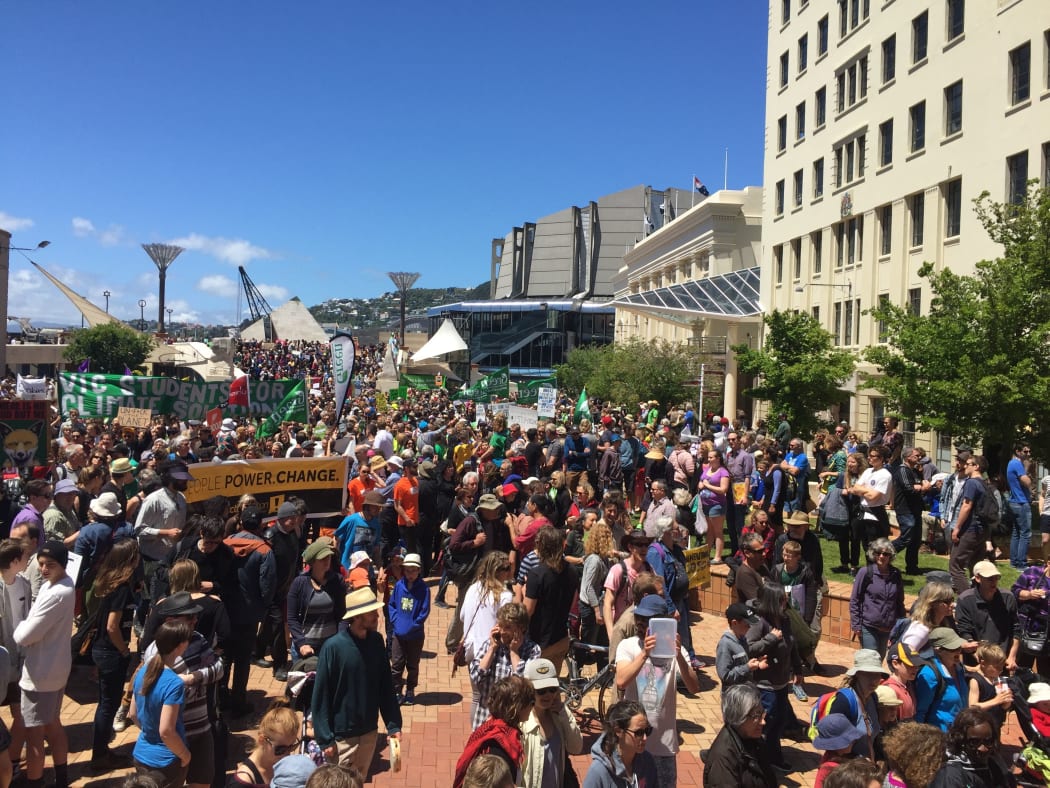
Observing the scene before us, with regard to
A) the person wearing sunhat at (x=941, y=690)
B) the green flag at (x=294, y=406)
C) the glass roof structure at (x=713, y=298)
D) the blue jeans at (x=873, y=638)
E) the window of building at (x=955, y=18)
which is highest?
the window of building at (x=955, y=18)

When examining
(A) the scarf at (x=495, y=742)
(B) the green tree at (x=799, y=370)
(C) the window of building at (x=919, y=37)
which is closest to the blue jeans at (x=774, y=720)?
(A) the scarf at (x=495, y=742)

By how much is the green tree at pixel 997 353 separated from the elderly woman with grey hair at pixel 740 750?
1204cm

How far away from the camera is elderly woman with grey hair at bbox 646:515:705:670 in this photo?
727 centimetres

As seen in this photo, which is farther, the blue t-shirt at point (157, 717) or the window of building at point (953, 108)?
the window of building at point (953, 108)

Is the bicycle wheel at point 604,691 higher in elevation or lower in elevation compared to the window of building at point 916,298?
lower

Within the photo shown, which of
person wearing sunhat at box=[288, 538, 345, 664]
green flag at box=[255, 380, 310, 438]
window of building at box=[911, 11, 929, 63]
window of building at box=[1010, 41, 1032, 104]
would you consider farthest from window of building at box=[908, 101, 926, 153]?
person wearing sunhat at box=[288, 538, 345, 664]

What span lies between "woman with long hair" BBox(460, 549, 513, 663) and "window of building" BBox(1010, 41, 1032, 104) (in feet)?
69.0

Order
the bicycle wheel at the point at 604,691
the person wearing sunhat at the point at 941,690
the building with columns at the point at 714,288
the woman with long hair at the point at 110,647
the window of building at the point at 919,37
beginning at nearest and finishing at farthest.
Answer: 1. the person wearing sunhat at the point at 941,690
2. the woman with long hair at the point at 110,647
3. the bicycle wheel at the point at 604,691
4. the window of building at the point at 919,37
5. the building with columns at the point at 714,288

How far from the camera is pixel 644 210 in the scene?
310ft

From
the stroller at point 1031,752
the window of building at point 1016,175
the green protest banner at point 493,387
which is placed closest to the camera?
the stroller at point 1031,752

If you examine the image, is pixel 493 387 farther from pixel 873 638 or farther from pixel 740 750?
pixel 740 750

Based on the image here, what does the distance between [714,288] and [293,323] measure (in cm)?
6970

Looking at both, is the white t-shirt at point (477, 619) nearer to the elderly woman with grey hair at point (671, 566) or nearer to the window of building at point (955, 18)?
the elderly woman with grey hair at point (671, 566)

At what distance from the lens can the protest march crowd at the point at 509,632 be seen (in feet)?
14.8
